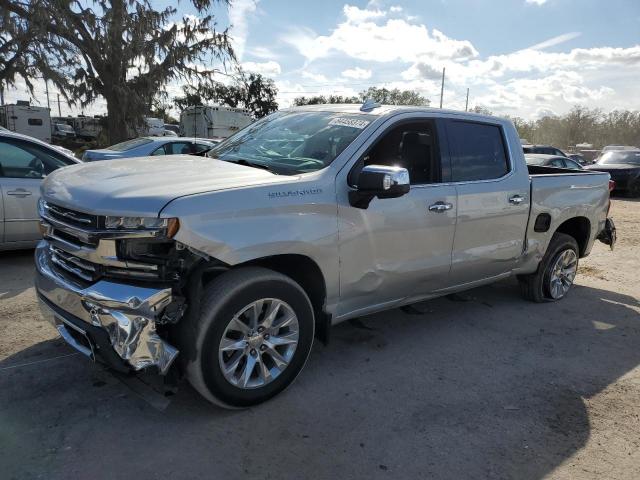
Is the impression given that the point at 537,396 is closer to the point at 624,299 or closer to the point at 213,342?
the point at 213,342

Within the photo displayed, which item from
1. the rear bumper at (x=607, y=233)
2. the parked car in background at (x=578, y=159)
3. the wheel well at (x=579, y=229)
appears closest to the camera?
the wheel well at (x=579, y=229)

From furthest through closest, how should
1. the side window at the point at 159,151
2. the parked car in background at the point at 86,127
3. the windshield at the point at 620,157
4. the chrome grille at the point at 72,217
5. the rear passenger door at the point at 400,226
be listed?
the parked car in background at the point at 86,127 → the windshield at the point at 620,157 → the side window at the point at 159,151 → the rear passenger door at the point at 400,226 → the chrome grille at the point at 72,217

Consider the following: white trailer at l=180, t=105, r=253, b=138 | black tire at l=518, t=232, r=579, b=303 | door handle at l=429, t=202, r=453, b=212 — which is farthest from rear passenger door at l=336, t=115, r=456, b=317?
white trailer at l=180, t=105, r=253, b=138

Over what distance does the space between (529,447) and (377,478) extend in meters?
0.99

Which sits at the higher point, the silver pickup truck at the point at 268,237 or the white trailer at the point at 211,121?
the white trailer at the point at 211,121

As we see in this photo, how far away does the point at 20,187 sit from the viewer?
586 cm

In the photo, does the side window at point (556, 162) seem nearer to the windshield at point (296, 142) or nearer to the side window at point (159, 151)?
the side window at point (159, 151)

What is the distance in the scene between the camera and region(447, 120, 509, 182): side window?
4254 millimetres

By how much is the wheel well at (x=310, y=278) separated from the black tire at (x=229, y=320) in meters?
0.19

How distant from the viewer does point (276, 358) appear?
3.23 m

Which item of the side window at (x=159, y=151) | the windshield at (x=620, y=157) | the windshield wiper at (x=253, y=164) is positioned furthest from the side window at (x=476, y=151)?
the windshield at (x=620, y=157)

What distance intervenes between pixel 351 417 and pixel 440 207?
68.9 inches

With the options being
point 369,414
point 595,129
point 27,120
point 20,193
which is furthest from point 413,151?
point 595,129

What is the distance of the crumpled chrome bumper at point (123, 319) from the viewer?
2627 millimetres
